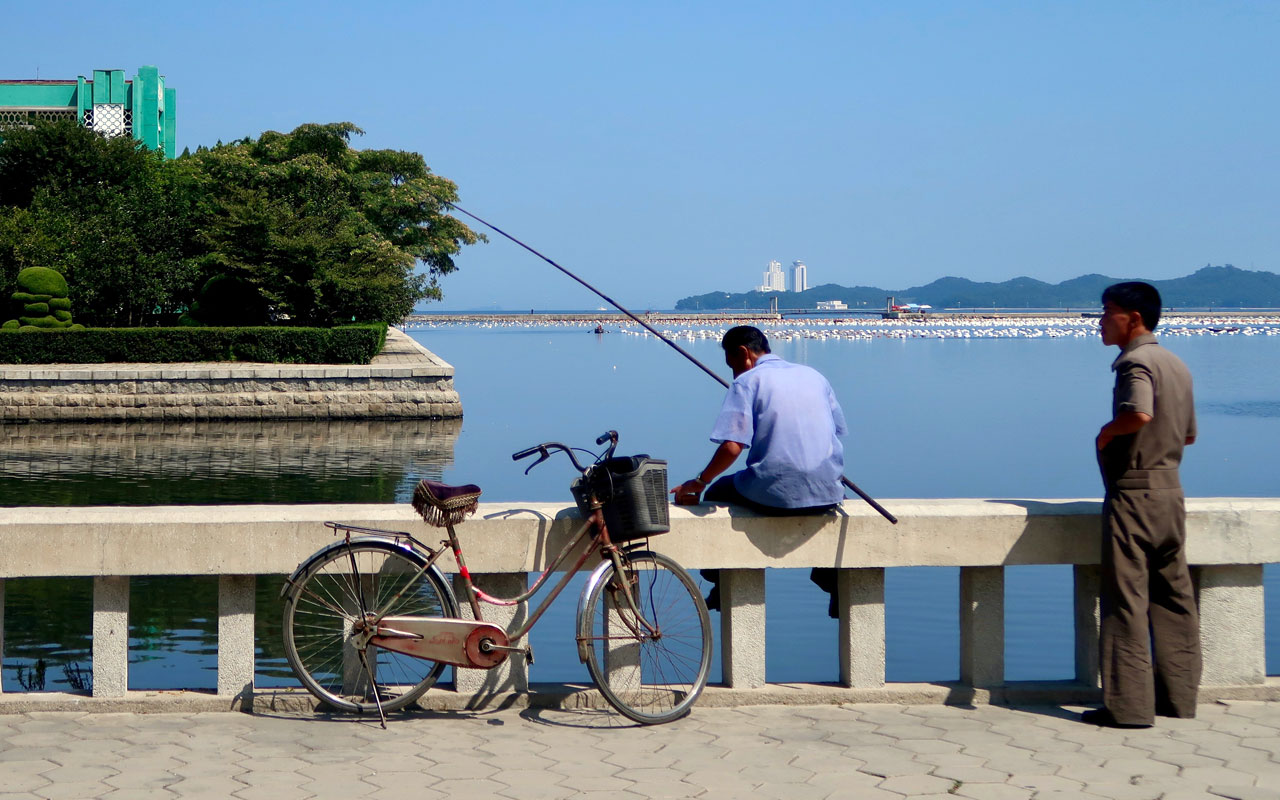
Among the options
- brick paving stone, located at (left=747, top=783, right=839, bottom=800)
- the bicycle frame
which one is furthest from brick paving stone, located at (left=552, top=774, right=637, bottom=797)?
the bicycle frame

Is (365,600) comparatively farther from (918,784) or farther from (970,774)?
(970,774)

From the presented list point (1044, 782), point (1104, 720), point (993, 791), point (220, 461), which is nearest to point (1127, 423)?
point (1104, 720)

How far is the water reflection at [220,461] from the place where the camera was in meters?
16.2

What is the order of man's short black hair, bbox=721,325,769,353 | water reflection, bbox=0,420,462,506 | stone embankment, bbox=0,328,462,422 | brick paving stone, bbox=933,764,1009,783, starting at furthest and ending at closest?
1. stone embankment, bbox=0,328,462,422
2. water reflection, bbox=0,420,462,506
3. man's short black hair, bbox=721,325,769,353
4. brick paving stone, bbox=933,764,1009,783

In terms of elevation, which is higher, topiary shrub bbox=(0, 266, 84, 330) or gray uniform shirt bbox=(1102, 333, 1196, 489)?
topiary shrub bbox=(0, 266, 84, 330)

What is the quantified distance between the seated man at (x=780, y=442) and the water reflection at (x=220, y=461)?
35.6ft

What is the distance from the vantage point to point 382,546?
4707mm

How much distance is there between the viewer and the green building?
69.1 m

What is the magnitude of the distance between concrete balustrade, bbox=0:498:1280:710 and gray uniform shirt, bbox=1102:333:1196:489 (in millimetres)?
349

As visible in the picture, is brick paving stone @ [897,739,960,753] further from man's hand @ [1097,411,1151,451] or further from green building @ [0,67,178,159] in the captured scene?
green building @ [0,67,178,159]

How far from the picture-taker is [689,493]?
5.18 meters

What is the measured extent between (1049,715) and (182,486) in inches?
566

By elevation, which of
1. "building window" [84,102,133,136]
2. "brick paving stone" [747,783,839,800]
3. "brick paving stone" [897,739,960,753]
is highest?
"building window" [84,102,133,136]

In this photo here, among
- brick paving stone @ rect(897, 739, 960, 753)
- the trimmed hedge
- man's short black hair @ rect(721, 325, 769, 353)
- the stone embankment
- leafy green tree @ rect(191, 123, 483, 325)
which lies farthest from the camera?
leafy green tree @ rect(191, 123, 483, 325)
